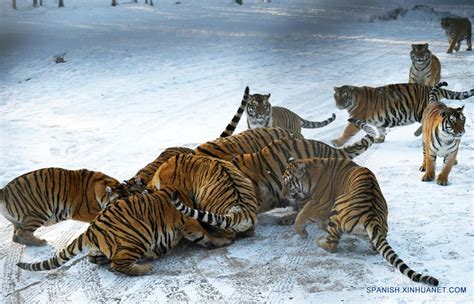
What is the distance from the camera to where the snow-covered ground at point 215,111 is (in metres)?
4.44

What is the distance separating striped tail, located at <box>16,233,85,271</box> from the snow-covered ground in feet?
0.31

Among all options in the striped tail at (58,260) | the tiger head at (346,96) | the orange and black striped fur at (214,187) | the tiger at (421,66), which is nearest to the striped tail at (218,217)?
the orange and black striped fur at (214,187)

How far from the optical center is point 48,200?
5.18 meters

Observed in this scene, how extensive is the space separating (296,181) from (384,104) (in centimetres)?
300

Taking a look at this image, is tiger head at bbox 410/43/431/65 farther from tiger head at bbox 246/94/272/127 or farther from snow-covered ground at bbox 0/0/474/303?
tiger head at bbox 246/94/272/127

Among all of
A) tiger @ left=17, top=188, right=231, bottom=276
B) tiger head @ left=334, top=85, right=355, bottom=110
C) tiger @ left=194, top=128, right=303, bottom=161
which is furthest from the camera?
tiger head @ left=334, top=85, right=355, bottom=110

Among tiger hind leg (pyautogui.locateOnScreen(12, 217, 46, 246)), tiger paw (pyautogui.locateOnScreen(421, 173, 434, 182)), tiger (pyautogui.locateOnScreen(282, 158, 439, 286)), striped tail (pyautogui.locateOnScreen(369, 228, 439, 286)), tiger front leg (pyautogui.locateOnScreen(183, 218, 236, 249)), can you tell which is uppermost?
tiger (pyautogui.locateOnScreen(282, 158, 439, 286))

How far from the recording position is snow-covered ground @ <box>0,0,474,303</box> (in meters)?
4.44

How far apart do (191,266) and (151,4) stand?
65.2ft

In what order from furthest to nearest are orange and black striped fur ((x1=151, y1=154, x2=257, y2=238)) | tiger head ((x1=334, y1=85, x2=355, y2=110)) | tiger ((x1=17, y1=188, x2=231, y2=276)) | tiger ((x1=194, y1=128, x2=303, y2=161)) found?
tiger head ((x1=334, y1=85, x2=355, y2=110)) < tiger ((x1=194, y1=128, x2=303, y2=161)) < orange and black striped fur ((x1=151, y1=154, x2=257, y2=238)) < tiger ((x1=17, y1=188, x2=231, y2=276))

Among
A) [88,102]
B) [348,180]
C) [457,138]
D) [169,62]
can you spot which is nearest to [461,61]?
[169,62]

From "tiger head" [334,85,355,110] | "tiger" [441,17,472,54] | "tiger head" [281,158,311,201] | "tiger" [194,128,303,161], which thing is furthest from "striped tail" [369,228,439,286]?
"tiger" [441,17,472,54]

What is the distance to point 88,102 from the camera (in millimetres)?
10852

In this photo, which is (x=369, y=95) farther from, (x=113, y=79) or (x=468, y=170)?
(x=113, y=79)
